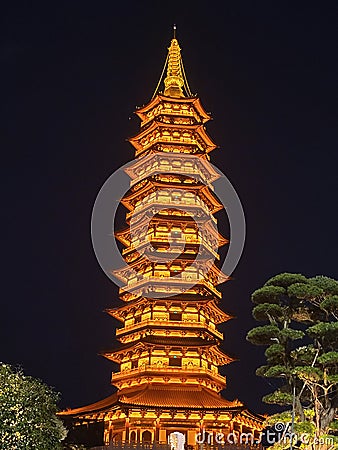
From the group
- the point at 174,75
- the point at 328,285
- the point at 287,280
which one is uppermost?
the point at 174,75

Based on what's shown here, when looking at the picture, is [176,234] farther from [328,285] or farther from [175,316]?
[328,285]

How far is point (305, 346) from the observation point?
30844 millimetres

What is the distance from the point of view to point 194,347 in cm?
4075

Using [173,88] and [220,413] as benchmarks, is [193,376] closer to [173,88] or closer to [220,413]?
[220,413]

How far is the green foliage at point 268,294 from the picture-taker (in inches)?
1220

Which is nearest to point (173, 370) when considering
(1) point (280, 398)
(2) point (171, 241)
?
(2) point (171, 241)

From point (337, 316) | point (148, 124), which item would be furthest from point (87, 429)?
point (148, 124)

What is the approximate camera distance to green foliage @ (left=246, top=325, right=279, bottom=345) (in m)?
30.5

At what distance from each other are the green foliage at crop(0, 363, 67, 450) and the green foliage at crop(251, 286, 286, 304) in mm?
11233

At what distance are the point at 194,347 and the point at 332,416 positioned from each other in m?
12.4

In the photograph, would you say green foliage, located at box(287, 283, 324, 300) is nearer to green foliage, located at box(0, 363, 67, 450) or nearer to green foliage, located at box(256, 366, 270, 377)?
green foliage, located at box(256, 366, 270, 377)

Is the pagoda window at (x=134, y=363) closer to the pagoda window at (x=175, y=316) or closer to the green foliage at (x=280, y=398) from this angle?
the pagoda window at (x=175, y=316)

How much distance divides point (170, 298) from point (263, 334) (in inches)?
494

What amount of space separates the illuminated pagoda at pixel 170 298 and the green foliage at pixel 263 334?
7.35m
